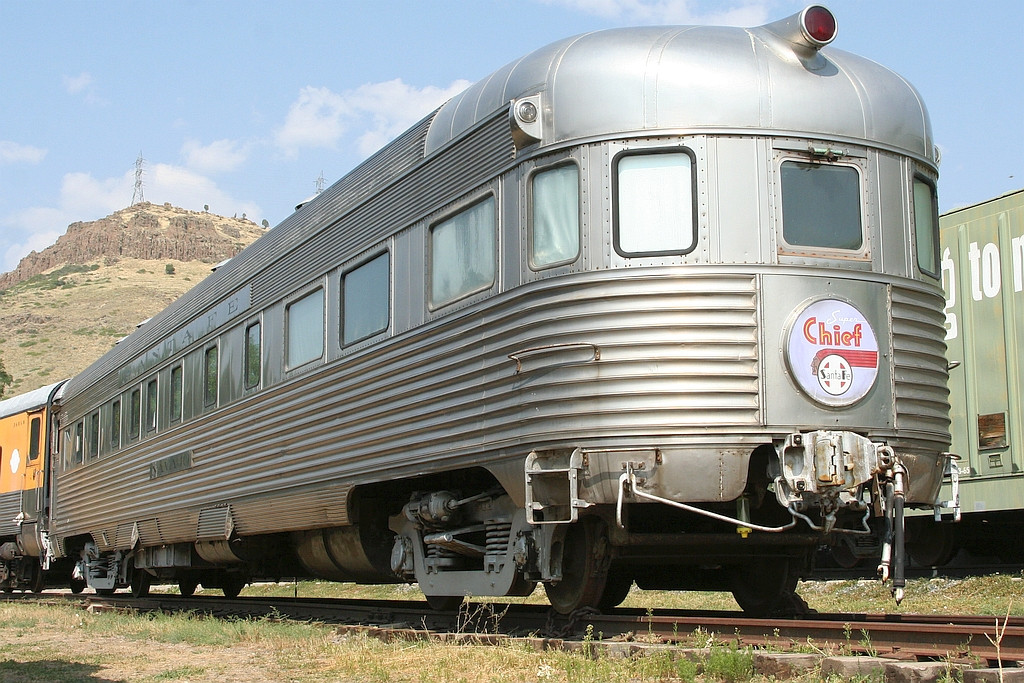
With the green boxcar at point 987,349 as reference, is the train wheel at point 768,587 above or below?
below

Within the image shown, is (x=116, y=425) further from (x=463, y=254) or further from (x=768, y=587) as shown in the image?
(x=768, y=587)

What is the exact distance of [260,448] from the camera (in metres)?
11.5

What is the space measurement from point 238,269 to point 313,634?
5.29 m

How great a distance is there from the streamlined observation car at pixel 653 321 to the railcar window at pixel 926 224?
25mm

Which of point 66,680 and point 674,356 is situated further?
point 66,680

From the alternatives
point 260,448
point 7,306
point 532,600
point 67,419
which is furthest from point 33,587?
point 7,306

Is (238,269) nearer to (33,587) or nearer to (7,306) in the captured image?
(33,587)

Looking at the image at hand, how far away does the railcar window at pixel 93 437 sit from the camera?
18219 mm

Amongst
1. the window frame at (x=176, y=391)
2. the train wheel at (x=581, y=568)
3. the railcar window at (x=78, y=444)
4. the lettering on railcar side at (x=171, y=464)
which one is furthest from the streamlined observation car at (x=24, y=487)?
the train wheel at (x=581, y=568)

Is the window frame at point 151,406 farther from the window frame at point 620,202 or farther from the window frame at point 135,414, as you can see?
the window frame at point 620,202

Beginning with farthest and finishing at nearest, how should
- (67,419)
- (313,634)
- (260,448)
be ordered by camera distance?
Result: (67,419)
(260,448)
(313,634)

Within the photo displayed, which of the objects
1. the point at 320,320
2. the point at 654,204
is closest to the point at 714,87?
the point at 654,204

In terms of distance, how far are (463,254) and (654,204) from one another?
1.66 metres

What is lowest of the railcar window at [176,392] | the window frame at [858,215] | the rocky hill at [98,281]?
the railcar window at [176,392]
